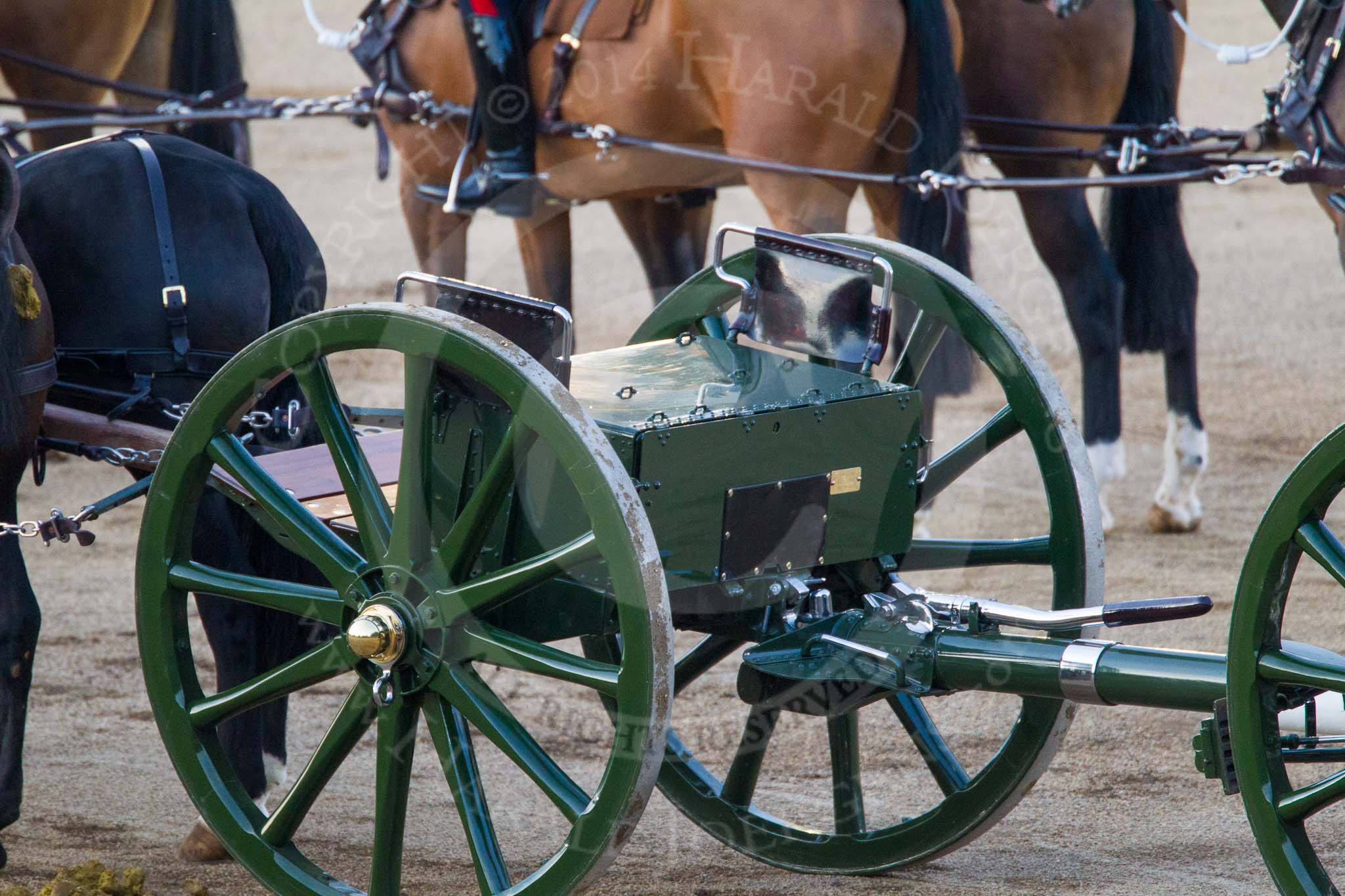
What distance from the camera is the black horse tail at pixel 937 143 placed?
4250 mm

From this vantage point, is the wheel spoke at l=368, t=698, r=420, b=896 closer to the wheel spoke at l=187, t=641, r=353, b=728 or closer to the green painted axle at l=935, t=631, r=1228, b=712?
the wheel spoke at l=187, t=641, r=353, b=728

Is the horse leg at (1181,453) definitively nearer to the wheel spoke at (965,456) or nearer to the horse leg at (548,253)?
the horse leg at (548,253)

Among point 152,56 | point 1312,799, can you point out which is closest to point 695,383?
point 1312,799

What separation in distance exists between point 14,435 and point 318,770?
0.78 m

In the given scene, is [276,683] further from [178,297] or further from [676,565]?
[178,297]

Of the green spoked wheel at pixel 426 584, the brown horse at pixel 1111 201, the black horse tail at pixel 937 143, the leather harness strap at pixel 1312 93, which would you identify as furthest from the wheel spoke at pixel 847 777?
the brown horse at pixel 1111 201

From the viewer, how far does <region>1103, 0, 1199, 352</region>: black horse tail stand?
4945 mm

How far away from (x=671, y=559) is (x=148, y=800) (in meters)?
1.40

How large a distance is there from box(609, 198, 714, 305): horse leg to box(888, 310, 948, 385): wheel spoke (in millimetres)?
2769

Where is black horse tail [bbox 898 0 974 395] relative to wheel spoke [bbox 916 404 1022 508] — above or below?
above

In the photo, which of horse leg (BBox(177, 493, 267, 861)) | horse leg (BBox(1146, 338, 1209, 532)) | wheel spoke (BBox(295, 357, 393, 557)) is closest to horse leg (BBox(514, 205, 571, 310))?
horse leg (BBox(1146, 338, 1209, 532))

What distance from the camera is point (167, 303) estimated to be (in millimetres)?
2785

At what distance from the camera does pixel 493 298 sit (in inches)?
92.8

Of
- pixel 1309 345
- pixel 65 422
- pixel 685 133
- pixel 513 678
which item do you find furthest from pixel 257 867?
pixel 1309 345
